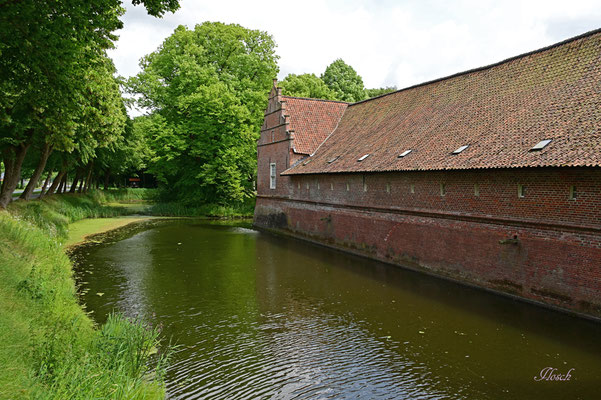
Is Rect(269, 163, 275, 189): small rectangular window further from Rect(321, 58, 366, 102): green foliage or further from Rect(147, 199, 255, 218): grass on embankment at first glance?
Rect(321, 58, 366, 102): green foliage

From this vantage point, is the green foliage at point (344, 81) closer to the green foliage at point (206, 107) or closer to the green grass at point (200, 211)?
the green foliage at point (206, 107)

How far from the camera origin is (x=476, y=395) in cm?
685

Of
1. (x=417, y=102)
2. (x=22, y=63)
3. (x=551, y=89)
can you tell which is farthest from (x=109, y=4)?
(x=417, y=102)

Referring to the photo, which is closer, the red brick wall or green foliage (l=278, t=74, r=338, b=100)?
the red brick wall

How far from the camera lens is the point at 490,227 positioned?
42.0ft

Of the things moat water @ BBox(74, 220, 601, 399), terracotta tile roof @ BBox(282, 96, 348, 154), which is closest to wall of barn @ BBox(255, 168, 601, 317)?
moat water @ BBox(74, 220, 601, 399)

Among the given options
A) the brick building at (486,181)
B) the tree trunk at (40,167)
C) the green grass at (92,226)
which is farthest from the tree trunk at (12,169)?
the brick building at (486,181)

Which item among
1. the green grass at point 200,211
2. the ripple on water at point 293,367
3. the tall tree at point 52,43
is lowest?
the ripple on water at point 293,367

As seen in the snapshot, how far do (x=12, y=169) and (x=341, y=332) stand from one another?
55.7ft

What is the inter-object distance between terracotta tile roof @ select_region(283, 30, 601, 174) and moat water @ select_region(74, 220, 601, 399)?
3817 mm

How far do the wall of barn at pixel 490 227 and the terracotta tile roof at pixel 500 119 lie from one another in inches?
18.0

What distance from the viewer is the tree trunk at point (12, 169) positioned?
1870 centimetres

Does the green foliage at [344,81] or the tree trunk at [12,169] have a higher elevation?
the green foliage at [344,81]

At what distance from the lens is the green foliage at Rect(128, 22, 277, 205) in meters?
34.7
